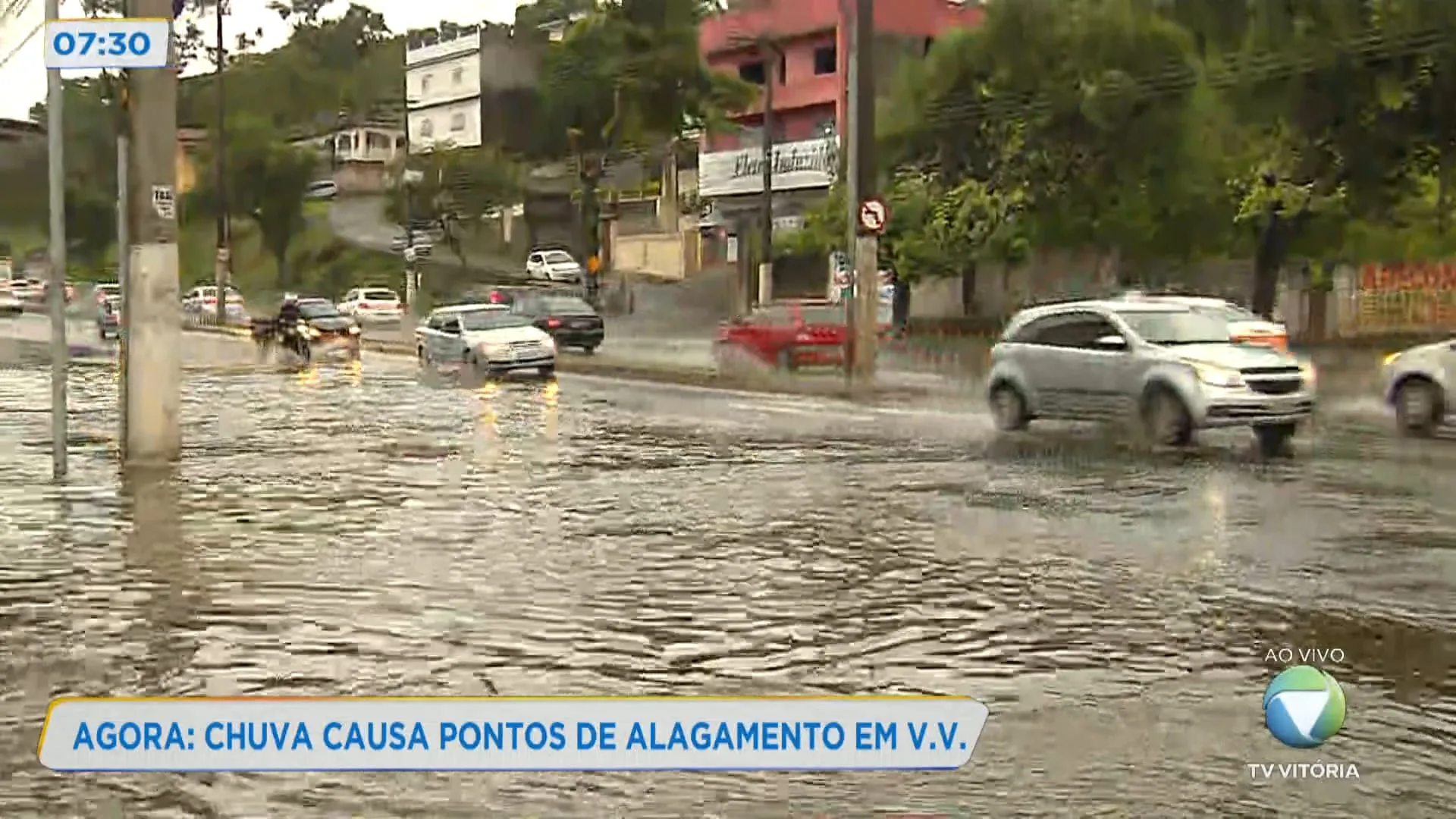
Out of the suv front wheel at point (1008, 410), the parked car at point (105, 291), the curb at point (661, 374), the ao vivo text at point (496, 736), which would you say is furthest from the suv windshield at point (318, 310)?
the suv front wheel at point (1008, 410)

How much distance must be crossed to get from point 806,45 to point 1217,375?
13.4 ft

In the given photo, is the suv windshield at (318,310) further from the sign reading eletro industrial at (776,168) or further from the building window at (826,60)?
the building window at (826,60)

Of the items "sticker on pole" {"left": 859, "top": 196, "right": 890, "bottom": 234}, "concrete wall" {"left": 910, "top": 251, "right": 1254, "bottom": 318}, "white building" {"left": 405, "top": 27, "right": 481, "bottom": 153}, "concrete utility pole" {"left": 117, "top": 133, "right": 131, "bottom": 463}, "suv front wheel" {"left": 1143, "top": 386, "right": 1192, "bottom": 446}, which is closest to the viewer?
"white building" {"left": 405, "top": 27, "right": 481, "bottom": 153}

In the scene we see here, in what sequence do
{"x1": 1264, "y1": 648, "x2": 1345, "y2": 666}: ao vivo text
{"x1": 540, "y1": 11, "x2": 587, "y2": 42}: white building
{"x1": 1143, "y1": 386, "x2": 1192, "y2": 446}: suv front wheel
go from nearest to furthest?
{"x1": 1264, "y1": 648, "x2": 1345, "y2": 666}: ao vivo text
{"x1": 540, "y1": 11, "x2": 587, "y2": 42}: white building
{"x1": 1143, "y1": 386, "x2": 1192, "y2": 446}: suv front wheel

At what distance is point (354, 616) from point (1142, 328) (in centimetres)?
424

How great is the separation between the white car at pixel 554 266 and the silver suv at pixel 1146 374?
2.60 metres

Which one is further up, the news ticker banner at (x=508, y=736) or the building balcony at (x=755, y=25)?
the building balcony at (x=755, y=25)

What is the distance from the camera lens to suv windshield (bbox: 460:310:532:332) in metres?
6.36

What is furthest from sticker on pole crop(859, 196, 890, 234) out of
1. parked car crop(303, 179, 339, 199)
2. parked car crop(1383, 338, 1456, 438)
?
parked car crop(303, 179, 339, 199)

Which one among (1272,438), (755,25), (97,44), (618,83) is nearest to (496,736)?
(97,44)

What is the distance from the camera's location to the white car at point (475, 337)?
20.2 ft

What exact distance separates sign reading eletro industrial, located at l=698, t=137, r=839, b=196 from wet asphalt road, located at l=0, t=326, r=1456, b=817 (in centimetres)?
131

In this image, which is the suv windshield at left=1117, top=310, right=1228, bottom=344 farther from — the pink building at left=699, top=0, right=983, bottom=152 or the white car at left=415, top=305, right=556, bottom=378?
the white car at left=415, top=305, right=556, bottom=378

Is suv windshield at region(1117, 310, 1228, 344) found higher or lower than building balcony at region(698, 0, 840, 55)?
lower
